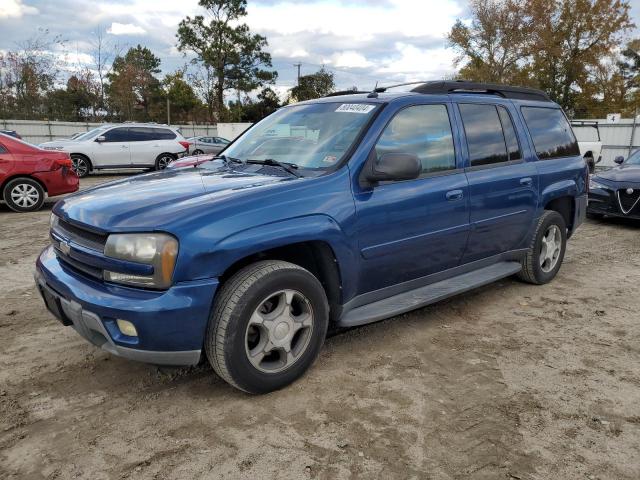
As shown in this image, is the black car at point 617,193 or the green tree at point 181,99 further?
the green tree at point 181,99

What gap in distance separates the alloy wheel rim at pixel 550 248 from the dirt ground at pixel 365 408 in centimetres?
91

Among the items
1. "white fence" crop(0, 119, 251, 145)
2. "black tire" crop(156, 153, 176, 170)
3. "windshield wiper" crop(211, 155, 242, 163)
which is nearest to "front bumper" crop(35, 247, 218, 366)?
"windshield wiper" crop(211, 155, 242, 163)

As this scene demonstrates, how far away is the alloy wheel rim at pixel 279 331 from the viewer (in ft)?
9.28

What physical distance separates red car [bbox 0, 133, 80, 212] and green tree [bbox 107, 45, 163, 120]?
2789 centimetres

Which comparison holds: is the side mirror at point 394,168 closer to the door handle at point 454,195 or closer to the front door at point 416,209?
the front door at point 416,209

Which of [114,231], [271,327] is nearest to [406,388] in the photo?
[271,327]

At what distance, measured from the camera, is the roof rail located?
12.6ft

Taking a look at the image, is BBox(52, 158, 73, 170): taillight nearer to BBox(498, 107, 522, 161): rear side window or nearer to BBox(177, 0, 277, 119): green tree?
BBox(498, 107, 522, 161): rear side window

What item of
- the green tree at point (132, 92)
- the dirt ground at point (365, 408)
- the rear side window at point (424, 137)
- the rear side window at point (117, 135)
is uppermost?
the green tree at point (132, 92)

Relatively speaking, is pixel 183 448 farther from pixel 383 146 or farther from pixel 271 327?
pixel 383 146

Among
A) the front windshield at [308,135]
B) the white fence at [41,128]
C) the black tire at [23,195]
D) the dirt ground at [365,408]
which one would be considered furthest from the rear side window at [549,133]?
the white fence at [41,128]

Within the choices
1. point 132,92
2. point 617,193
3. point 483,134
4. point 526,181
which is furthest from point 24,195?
point 132,92

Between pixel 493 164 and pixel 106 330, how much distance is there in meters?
3.18

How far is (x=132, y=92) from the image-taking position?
124 ft
